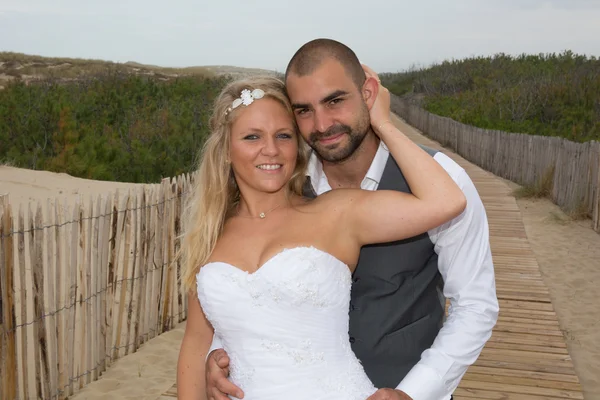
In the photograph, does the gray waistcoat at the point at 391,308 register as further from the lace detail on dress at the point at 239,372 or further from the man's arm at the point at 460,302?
the lace detail on dress at the point at 239,372

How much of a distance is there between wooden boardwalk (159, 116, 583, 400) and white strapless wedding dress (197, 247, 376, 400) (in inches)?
89.8

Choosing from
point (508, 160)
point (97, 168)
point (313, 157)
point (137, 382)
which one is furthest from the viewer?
point (508, 160)

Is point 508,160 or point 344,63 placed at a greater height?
point 344,63

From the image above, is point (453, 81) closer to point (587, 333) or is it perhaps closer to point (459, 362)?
point (587, 333)

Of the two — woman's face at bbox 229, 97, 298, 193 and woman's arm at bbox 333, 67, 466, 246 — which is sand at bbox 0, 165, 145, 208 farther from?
woman's arm at bbox 333, 67, 466, 246

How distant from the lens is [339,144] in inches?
90.5

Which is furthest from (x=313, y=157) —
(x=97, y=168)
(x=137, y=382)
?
(x=97, y=168)

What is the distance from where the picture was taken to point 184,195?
6410 millimetres

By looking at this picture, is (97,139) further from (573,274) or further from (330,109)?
(330,109)

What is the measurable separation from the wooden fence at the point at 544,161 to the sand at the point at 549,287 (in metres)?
0.40

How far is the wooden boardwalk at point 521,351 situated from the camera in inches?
166

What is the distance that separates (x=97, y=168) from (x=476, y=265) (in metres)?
12.0

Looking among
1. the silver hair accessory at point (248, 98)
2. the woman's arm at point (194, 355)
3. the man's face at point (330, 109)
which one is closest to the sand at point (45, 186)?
the woman's arm at point (194, 355)

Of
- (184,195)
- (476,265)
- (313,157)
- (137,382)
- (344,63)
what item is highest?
(344,63)
